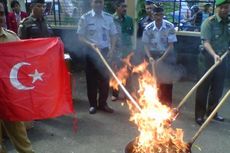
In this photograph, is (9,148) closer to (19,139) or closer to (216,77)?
(19,139)

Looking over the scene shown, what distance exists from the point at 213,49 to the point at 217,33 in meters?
0.27

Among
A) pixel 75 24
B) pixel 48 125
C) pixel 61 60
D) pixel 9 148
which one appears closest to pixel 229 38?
pixel 61 60

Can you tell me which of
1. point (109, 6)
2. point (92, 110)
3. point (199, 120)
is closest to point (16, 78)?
point (92, 110)

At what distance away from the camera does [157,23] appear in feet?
21.0

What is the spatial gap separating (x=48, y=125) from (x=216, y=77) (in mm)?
3058

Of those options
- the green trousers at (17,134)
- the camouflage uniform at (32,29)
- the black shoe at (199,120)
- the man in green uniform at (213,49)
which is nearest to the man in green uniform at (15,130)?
the green trousers at (17,134)

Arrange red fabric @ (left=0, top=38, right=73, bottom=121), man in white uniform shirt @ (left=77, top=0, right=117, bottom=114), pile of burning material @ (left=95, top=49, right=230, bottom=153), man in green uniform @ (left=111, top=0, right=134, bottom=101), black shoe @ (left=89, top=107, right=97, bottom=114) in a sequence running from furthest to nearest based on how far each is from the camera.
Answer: man in green uniform @ (left=111, top=0, right=134, bottom=101) < black shoe @ (left=89, top=107, right=97, bottom=114) < man in white uniform shirt @ (left=77, top=0, right=117, bottom=114) < red fabric @ (left=0, top=38, right=73, bottom=121) < pile of burning material @ (left=95, top=49, right=230, bottom=153)

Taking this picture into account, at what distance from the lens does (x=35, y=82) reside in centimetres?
409

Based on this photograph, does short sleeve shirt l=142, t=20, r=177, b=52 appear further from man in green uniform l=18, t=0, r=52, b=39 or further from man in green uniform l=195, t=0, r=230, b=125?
man in green uniform l=18, t=0, r=52, b=39

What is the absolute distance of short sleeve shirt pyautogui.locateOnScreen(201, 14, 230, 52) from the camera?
5.79 meters

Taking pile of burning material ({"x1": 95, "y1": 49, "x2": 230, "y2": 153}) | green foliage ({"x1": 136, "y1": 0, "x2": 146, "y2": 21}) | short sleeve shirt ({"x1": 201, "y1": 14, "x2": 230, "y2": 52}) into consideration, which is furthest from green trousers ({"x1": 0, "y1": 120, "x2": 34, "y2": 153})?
green foliage ({"x1": 136, "y1": 0, "x2": 146, "y2": 21})

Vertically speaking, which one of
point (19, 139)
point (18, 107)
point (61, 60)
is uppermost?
point (61, 60)

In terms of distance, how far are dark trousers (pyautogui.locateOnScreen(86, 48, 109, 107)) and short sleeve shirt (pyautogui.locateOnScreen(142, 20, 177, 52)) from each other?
84 centimetres

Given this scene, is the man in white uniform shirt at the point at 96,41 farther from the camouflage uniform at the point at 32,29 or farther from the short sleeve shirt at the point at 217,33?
the short sleeve shirt at the point at 217,33
